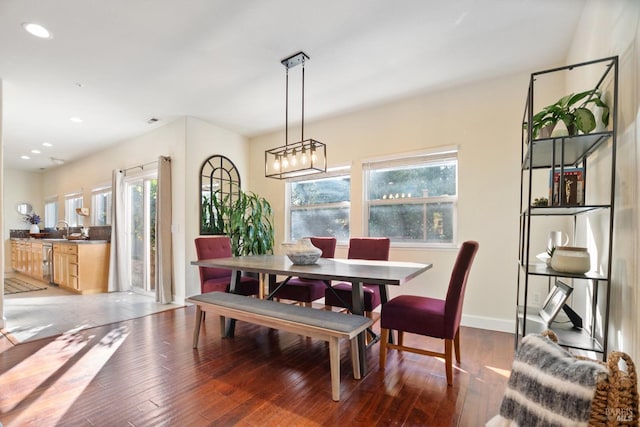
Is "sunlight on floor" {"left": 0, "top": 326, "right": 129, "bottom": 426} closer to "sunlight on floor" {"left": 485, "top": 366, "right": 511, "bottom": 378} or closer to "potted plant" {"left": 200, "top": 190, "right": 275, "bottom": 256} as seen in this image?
"potted plant" {"left": 200, "top": 190, "right": 275, "bottom": 256}

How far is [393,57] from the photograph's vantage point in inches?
111

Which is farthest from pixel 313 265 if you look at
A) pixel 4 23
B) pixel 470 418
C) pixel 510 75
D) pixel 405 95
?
pixel 4 23

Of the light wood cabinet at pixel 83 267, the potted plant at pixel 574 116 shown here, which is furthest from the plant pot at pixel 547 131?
the light wood cabinet at pixel 83 267

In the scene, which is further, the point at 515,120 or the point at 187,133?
the point at 187,133

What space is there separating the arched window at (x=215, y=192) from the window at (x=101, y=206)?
2883 millimetres

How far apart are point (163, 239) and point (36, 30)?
2.66 metres

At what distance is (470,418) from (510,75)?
3.15 metres

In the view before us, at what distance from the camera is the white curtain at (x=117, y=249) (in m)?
5.19

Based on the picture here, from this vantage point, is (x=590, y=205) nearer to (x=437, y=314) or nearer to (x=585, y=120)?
(x=585, y=120)

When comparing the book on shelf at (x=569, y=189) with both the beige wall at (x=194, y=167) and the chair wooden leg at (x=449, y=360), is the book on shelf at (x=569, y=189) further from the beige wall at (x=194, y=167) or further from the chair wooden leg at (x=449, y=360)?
the beige wall at (x=194, y=167)

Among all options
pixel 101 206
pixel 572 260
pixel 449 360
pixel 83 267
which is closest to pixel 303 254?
pixel 449 360

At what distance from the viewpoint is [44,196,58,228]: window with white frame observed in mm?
7848

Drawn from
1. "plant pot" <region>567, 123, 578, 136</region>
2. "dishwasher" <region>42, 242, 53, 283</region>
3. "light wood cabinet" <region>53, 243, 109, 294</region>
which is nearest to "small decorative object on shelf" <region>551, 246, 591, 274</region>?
"plant pot" <region>567, 123, 578, 136</region>

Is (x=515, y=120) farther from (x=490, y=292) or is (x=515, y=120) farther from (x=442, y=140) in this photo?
(x=490, y=292)
